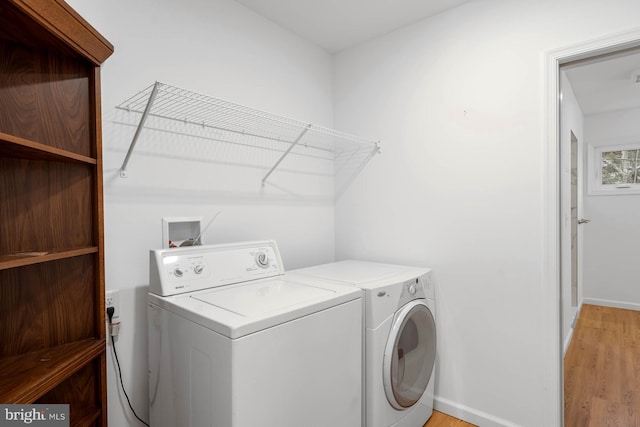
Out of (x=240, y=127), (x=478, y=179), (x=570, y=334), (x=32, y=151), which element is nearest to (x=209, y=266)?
(x=32, y=151)

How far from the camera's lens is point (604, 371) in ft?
7.78

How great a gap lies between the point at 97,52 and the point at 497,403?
2484 millimetres

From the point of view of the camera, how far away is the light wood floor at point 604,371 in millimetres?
1896

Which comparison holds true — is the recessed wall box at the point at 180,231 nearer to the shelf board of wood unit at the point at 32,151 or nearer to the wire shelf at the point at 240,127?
the wire shelf at the point at 240,127

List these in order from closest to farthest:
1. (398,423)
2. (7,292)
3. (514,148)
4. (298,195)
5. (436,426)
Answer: (7,292) → (398,423) → (514,148) → (436,426) → (298,195)

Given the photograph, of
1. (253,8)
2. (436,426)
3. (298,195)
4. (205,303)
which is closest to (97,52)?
(205,303)

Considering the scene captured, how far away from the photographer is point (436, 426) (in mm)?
1859

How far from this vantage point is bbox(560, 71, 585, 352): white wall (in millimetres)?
1738

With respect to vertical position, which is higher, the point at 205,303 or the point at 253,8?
the point at 253,8

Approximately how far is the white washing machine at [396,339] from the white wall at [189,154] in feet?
1.57

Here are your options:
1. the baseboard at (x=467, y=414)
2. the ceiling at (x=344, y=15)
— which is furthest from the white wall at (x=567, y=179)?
the ceiling at (x=344, y=15)

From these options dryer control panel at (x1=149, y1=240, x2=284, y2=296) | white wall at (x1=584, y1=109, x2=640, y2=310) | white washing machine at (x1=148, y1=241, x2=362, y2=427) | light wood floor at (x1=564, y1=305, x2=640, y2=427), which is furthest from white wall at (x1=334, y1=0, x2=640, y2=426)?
white wall at (x1=584, y1=109, x2=640, y2=310)

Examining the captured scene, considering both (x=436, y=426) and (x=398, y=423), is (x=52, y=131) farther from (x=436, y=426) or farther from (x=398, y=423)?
(x=436, y=426)

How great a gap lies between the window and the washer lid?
344 centimetres
